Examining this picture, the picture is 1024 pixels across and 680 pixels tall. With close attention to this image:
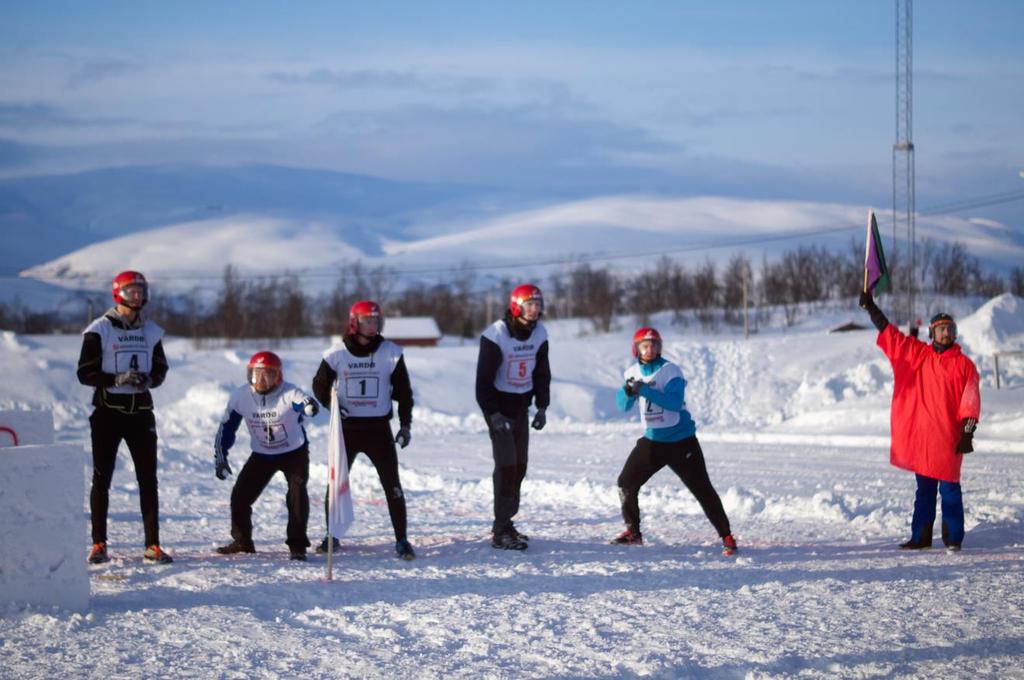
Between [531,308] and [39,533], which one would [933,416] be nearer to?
[531,308]

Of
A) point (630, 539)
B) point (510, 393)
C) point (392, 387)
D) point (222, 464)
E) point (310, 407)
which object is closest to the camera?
point (310, 407)

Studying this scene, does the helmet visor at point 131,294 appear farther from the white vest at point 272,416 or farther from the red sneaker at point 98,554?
the red sneaker at point 98,554

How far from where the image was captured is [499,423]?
904 cm

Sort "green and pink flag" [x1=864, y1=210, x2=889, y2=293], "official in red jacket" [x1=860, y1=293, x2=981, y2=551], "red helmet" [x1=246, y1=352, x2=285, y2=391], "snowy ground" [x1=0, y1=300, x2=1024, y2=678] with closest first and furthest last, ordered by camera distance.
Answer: "snowy ground" [x1=0, y1=300, x2=1024, y2=678], "red helmet" [x1=246, y1=352, x2=285, y2=391], "official in red jacket" [x1=860, y1=293, x2=981, y2=551], "green and pink flag" [x1=864, y1=210, x2=889, y2=293]

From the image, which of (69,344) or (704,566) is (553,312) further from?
(704,566)

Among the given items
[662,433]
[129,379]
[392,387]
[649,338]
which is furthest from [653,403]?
[129,379]

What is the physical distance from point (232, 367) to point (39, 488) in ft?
83.6

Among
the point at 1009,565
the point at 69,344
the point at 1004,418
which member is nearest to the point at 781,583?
the point at 1009,565

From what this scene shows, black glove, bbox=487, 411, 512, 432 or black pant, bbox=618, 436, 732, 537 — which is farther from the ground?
black glove, bbox=487, 411, 512, 432

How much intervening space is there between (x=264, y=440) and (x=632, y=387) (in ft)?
9.44

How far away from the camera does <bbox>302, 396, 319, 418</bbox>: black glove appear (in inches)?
328

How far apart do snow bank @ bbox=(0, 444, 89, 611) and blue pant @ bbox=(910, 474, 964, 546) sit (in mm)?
6280

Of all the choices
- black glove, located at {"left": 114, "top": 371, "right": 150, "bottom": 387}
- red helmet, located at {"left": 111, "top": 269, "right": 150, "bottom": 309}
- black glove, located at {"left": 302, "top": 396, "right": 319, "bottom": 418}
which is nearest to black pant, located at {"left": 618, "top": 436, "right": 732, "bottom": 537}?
black glove, located at {"left": 302, "top": 396, "right": 319, "bottom": 418}

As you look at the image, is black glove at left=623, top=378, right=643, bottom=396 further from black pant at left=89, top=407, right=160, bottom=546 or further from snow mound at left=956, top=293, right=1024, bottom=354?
snow mound at left=956, top=293, right=1024, bottom=354
